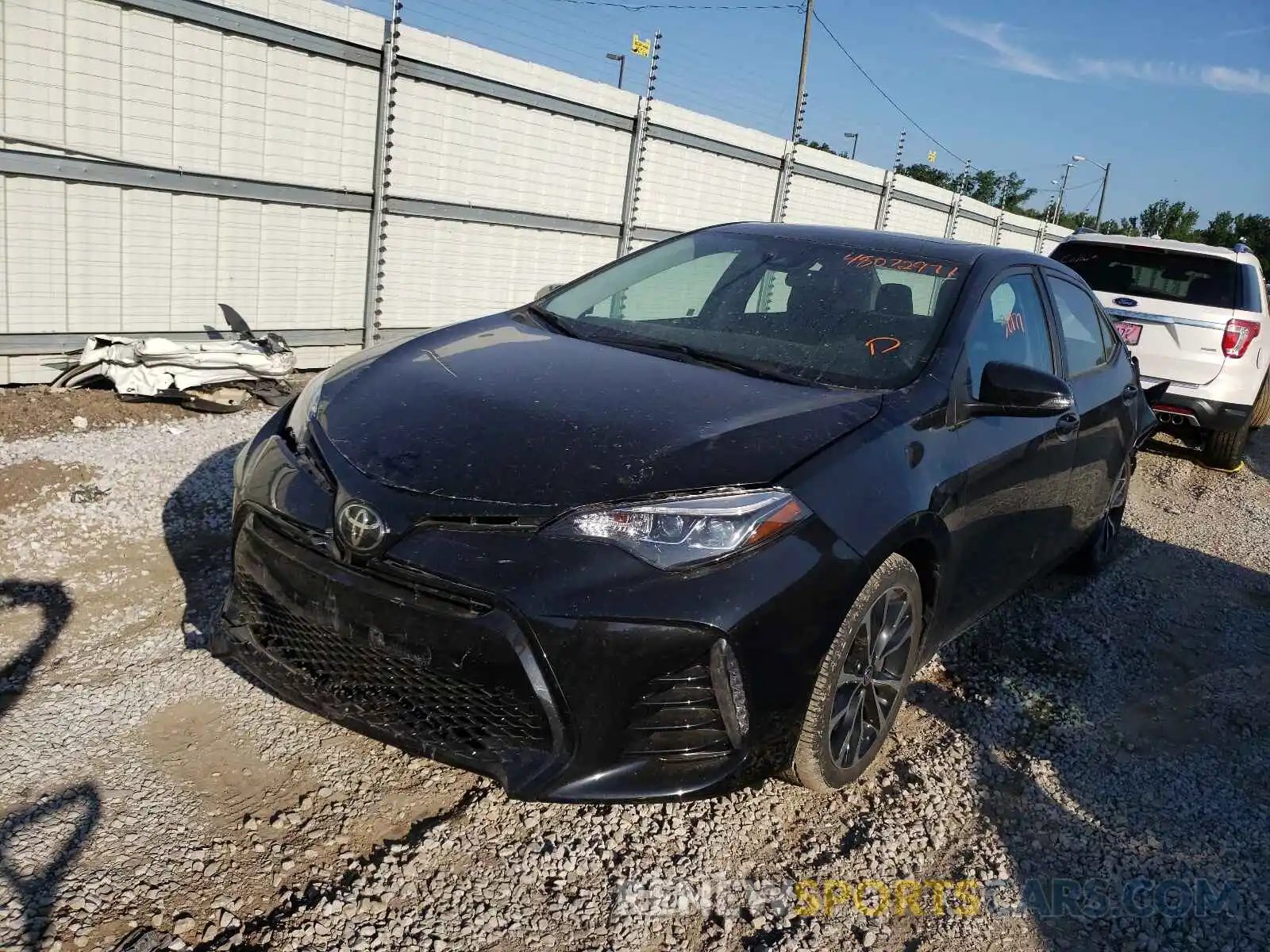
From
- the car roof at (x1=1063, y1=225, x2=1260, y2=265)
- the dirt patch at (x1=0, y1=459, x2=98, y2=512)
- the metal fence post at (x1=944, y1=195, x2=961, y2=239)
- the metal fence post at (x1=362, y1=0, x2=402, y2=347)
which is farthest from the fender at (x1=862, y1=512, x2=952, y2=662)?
the metal fence post at (x1=944, y1=195, x2=961, y2=239)

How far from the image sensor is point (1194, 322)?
7.56 m

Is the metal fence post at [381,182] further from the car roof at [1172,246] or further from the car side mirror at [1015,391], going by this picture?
the car roof at [1172,246]

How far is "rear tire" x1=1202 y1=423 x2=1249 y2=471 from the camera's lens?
801cm

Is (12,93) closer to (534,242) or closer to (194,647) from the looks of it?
(194,647)

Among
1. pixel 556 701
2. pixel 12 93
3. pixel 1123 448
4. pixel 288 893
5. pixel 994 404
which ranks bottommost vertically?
pixel 288 893

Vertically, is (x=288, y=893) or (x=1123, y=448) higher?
(x=1123, y=448)

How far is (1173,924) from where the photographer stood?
2537 millimetres

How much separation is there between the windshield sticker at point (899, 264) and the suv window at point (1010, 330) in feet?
0.60

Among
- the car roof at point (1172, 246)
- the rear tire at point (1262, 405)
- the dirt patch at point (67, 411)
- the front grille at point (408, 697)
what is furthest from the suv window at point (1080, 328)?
the dirt patch at point (67, 411)

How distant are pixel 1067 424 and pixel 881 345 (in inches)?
44.2

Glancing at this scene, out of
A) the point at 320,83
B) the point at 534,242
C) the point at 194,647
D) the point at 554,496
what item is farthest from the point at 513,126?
the point at 554,496

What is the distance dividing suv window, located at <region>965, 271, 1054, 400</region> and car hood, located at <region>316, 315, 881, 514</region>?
0.62 m

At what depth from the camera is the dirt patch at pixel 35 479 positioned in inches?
167

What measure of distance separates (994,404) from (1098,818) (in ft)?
4.26
